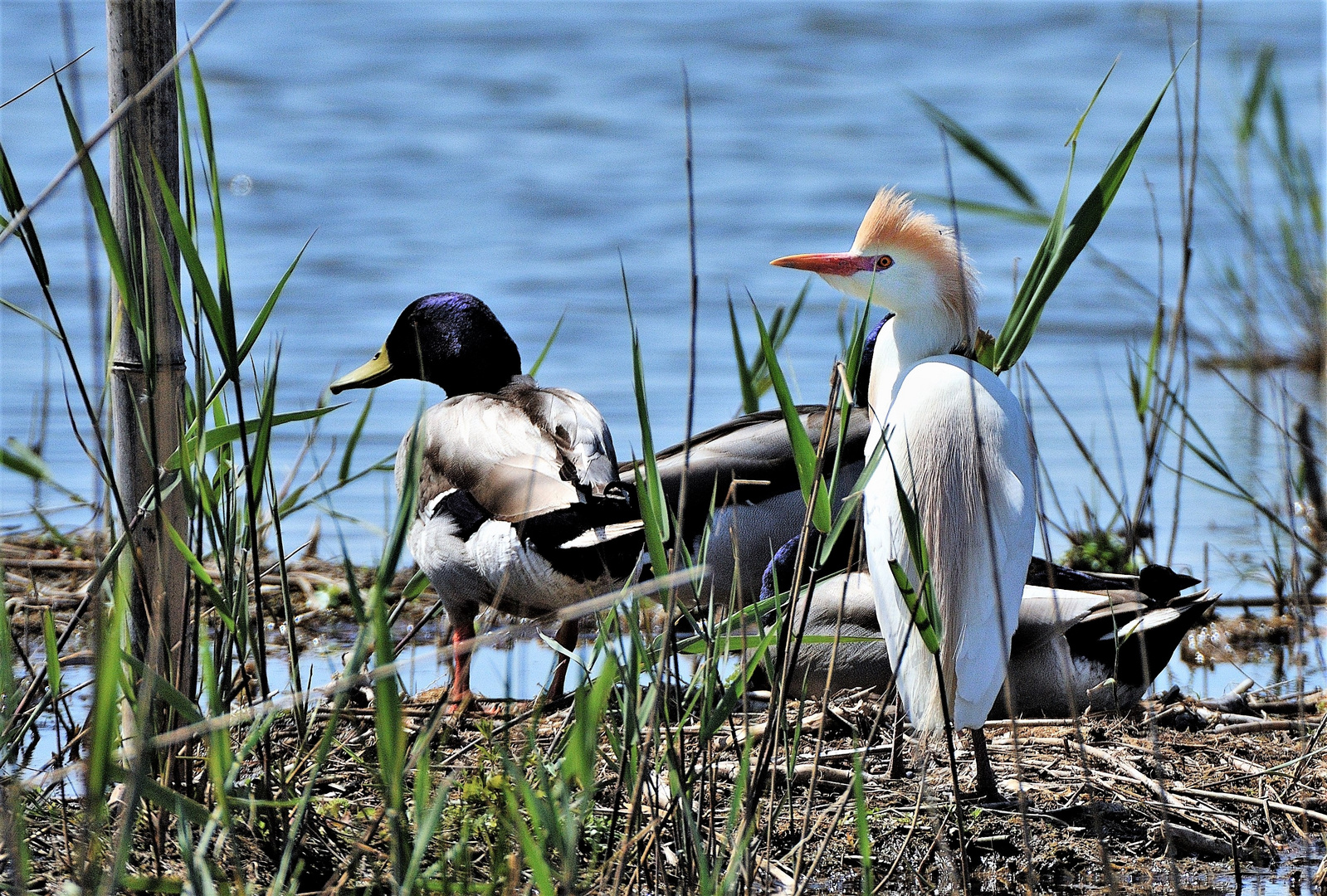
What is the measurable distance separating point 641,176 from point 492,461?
329 inches

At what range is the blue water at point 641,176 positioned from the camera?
7.31m

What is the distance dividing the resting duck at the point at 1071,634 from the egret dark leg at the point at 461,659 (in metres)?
0.81

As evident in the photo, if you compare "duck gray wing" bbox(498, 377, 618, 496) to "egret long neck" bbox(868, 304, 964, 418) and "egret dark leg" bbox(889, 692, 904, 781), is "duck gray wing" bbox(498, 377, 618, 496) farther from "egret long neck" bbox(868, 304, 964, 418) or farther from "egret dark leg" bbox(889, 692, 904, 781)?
"egret dark leg" bbox(889, 692, 904, 781)

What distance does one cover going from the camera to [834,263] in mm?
3869

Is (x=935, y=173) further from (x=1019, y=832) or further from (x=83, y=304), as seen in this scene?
(x=1019, y=832)

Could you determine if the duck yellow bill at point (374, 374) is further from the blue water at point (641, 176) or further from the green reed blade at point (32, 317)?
the green reed blade at point (32, 317)

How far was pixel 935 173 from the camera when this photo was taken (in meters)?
11.8

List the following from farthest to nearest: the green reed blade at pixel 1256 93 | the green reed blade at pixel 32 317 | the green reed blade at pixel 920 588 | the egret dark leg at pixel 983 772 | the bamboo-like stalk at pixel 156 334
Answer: the egret dark leg at pixel 983 772 → the green reed blade at pixel 1256 93 → the bamboo-like stalk at pixel 156 334 → the green reed blade at pixel 32 317 → the green reed blade at pixel 920 588

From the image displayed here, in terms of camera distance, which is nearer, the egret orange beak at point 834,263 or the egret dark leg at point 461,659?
the egret orange beak at point 834,263

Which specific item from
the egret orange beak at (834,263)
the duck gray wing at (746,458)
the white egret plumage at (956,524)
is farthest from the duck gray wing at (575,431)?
the white egret plumage at (956,524)

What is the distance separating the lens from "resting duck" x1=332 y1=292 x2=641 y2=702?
13.0 feet

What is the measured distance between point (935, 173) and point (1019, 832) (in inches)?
360

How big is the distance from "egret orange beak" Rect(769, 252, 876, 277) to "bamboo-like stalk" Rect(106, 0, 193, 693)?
1.47m

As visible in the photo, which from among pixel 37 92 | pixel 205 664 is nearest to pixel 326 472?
pixel 205 664
